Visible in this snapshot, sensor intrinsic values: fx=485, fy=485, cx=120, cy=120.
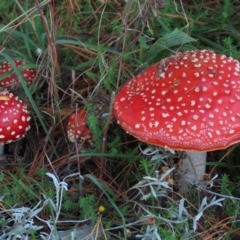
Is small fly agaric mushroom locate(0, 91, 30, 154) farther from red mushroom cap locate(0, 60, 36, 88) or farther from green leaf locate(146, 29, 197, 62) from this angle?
green leaf locate(146, 29, 197, 62)

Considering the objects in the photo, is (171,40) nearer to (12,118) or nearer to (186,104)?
(186,104)

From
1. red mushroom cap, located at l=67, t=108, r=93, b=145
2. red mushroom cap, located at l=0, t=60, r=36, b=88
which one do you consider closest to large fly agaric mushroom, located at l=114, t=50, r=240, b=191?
red mushroom cap, located at l=67, t=108, r=93, b=145

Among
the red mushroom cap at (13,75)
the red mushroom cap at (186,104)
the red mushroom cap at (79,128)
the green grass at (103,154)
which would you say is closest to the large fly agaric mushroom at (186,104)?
the red mushroom cap at (186,104)

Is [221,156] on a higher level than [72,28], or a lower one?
lower

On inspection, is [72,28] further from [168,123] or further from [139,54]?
[168,123]

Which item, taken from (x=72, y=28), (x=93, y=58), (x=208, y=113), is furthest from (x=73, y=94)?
(x=208, y=113)

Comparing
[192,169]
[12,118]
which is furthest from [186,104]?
[12,118]

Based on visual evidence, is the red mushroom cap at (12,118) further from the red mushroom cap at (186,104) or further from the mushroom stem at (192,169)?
the mushroom stem at (192,169)
